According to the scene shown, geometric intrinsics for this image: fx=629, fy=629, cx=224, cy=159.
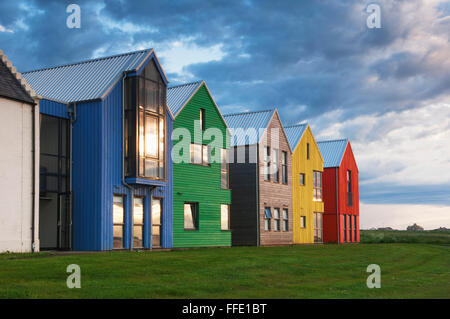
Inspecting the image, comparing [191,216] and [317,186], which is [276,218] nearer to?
[317,186]

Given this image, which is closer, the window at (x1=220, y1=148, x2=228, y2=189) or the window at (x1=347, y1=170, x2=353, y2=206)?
the window at (x1=220, y1=148, x2=228, y2=189)

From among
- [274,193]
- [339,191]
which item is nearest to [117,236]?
[274,193]

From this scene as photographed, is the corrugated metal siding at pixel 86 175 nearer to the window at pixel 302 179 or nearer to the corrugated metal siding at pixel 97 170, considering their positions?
the corrugated metal siding at pixel 97 170

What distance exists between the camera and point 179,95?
36812mm

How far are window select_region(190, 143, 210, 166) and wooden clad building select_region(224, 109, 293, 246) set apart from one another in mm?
5695

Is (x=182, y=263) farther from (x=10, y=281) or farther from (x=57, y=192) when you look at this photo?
(x=57, y=192)

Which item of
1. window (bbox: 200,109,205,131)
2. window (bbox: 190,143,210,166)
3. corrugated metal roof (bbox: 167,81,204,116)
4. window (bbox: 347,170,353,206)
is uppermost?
corrugated metal roof (bbox: 167,81,204,116)

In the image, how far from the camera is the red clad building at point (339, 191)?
55.2 metres

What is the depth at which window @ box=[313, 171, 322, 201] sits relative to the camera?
51.7 m

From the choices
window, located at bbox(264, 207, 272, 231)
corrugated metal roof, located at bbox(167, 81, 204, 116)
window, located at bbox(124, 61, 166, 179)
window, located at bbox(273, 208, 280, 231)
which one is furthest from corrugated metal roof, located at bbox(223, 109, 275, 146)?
window, located at bbox(124, 61, 166, 179)

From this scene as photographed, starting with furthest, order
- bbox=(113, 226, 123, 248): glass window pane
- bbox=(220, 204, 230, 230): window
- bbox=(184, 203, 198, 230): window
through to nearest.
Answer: bbox=(220, 204, 230, 230): window < bbox=(184, 203, 198, 230): window < bbox=(113, 226, 123, 248): glass window pane

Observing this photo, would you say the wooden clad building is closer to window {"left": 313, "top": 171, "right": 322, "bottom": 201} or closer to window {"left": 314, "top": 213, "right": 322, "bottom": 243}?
window {"left": 314, "top": 213, "right": 322, "bottom": 243}

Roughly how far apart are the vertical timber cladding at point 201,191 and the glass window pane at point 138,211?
2960mm
